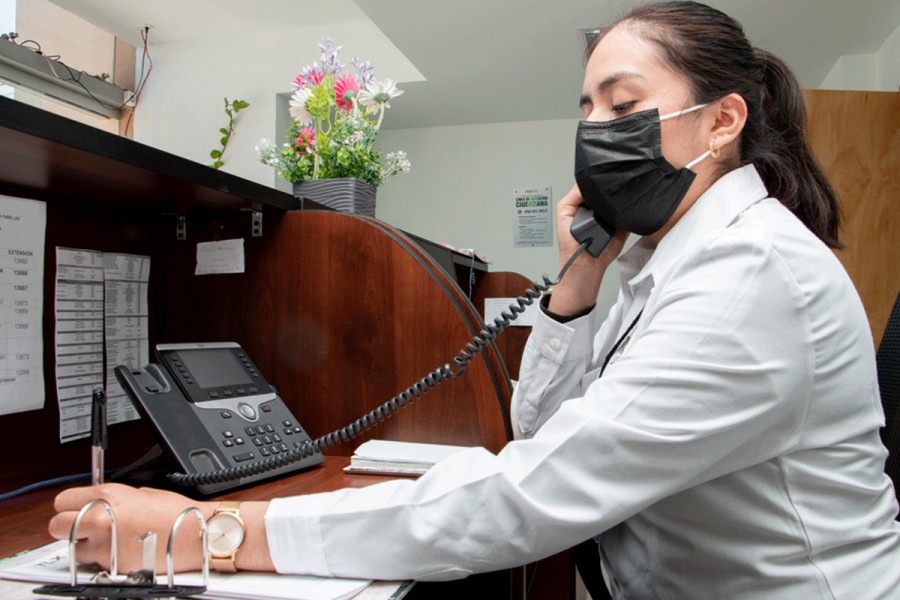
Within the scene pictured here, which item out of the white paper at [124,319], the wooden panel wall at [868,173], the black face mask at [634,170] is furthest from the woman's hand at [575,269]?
the wooden panel wall at [868,173]

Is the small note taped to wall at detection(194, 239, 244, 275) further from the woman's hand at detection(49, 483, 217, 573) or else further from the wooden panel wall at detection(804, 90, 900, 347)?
the wooden panel wall at detection(804, 90, 900, 347)

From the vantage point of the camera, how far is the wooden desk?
0.69 meters

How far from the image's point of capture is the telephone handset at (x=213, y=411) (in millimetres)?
798

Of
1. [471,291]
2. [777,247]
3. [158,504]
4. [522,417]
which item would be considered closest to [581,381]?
[522,417]

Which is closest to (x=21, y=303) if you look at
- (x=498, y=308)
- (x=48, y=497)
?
(x=48, y=497)

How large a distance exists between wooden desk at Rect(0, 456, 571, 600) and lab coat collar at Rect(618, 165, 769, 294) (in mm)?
515

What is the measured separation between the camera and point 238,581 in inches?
21.7

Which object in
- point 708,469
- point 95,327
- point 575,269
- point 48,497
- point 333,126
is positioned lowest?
point 48,497

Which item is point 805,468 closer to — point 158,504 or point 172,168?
point 158,504

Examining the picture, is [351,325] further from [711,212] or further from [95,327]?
[711,212]

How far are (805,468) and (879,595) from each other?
156 mm

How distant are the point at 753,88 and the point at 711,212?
0.79ft

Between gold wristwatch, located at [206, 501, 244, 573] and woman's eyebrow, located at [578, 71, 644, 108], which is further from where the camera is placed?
woman's eyebrow, located at [578, 71, 644, 108]

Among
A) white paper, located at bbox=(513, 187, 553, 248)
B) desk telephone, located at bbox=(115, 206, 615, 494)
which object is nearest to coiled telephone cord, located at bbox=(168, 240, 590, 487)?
desk telephone, located at bbox=(115, 206, 615, 494)
